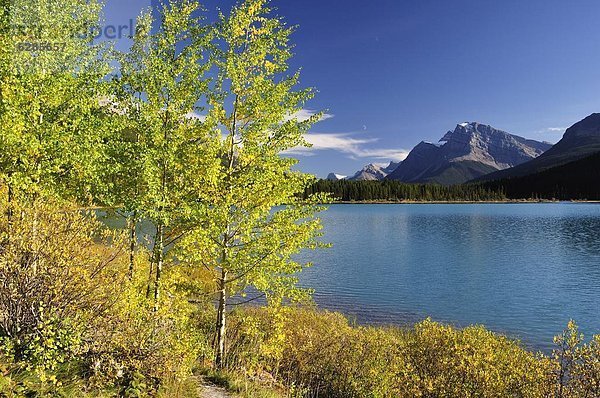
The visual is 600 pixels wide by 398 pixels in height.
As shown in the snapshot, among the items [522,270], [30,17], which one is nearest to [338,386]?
[30,17]

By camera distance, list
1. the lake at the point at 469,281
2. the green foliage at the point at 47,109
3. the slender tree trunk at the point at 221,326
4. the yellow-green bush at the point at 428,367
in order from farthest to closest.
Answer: the lake at the point at 469,281, the slender tree trunk at the point at 221,326, the yellow-green bush at the point at 428,367, the green foliage at the point at 47,109

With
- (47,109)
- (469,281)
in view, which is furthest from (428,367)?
(469,281)

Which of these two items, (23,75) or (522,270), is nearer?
(23,75)

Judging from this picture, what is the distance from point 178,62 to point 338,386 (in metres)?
14.3

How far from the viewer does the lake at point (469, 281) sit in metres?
33.9

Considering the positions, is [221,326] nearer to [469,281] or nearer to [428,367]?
[428,367]

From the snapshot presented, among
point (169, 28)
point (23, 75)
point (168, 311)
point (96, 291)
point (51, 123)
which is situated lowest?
point (168, 311)

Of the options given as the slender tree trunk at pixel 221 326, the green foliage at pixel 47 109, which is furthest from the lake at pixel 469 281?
the green foliage at pixel 47 109

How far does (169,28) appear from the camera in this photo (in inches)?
625

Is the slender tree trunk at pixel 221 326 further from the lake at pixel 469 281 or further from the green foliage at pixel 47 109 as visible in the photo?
the lake at pixel 469 281

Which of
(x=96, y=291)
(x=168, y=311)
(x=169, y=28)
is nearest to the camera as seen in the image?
(x=96, y=291)

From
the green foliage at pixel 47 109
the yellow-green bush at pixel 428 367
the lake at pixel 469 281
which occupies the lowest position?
the lake at pixel 469 281

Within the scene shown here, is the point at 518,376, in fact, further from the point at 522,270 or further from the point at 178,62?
the point at 522,270

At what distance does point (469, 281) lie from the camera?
4681 centimetres
